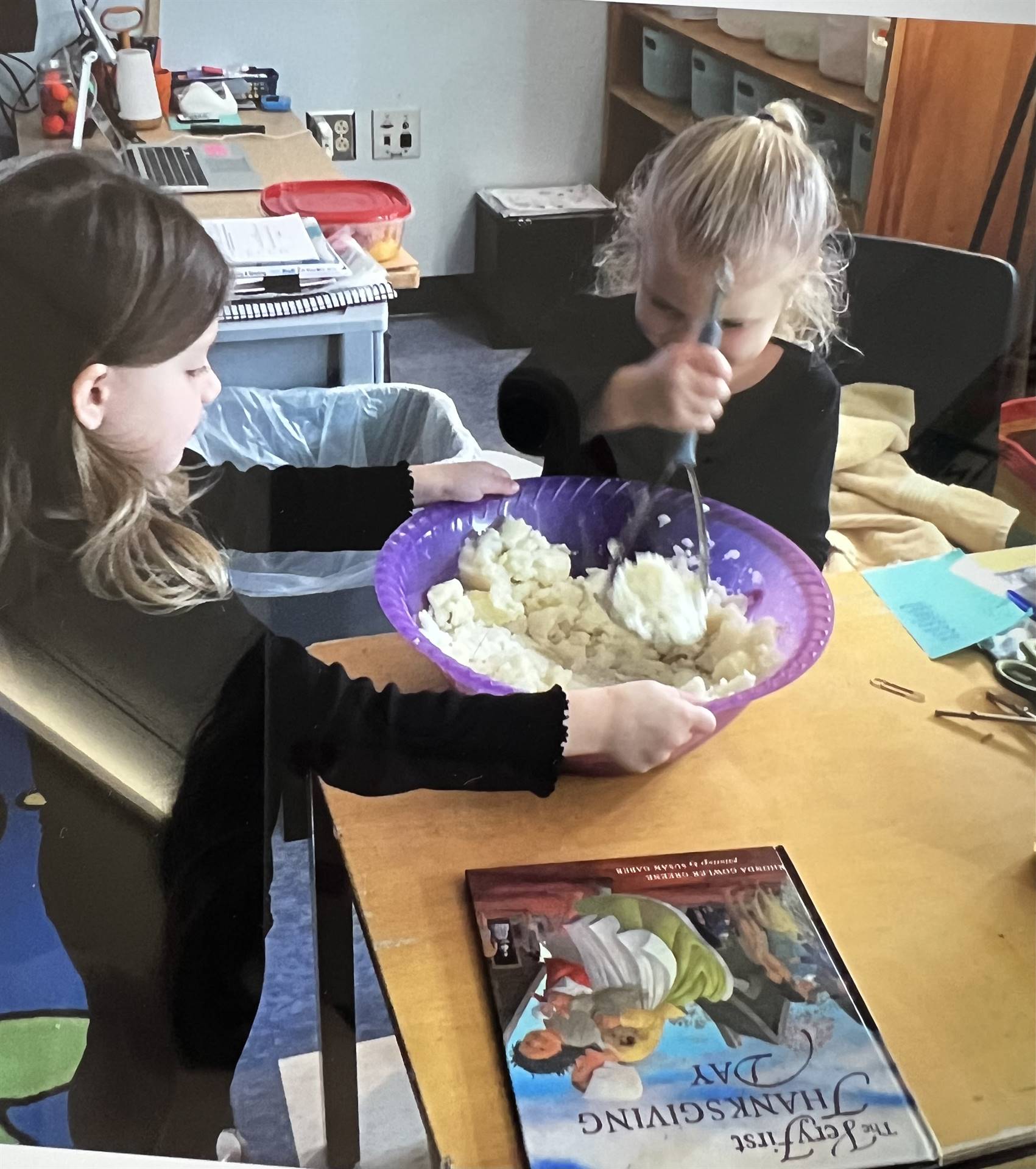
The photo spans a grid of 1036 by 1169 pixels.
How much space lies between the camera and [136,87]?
604 millimetres

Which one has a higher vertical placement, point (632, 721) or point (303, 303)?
point (303, 303)

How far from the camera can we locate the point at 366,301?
649 mm

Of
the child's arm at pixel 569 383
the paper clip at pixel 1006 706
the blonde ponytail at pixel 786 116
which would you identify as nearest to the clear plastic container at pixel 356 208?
the child's arm at pixel 569 383

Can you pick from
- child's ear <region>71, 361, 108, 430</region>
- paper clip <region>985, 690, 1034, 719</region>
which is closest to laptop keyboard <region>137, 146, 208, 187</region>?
child's ear <region>71, 361, 108, 430</region>

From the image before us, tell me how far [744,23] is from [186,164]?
32cm

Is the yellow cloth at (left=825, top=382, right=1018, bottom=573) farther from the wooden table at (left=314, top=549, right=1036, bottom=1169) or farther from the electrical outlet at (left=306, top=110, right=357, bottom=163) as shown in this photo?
the electrical outlet at (left=306, top=110, right=357, bottom=163)

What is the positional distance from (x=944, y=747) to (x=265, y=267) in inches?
19.8

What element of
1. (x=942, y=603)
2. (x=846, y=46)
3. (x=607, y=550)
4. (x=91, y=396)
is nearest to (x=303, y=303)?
(x=91, y=396)

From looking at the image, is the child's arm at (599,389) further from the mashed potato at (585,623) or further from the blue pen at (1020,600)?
the blue pen at (1020,600)

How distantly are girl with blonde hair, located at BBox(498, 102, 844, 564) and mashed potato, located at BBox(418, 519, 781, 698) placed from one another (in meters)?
0.05

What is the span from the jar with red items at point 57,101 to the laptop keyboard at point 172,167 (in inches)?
1.5

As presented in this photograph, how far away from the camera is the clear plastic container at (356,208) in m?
0.64

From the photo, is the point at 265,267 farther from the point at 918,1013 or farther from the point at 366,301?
the point at 918,1013

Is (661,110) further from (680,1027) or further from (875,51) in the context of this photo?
(680,1027)
